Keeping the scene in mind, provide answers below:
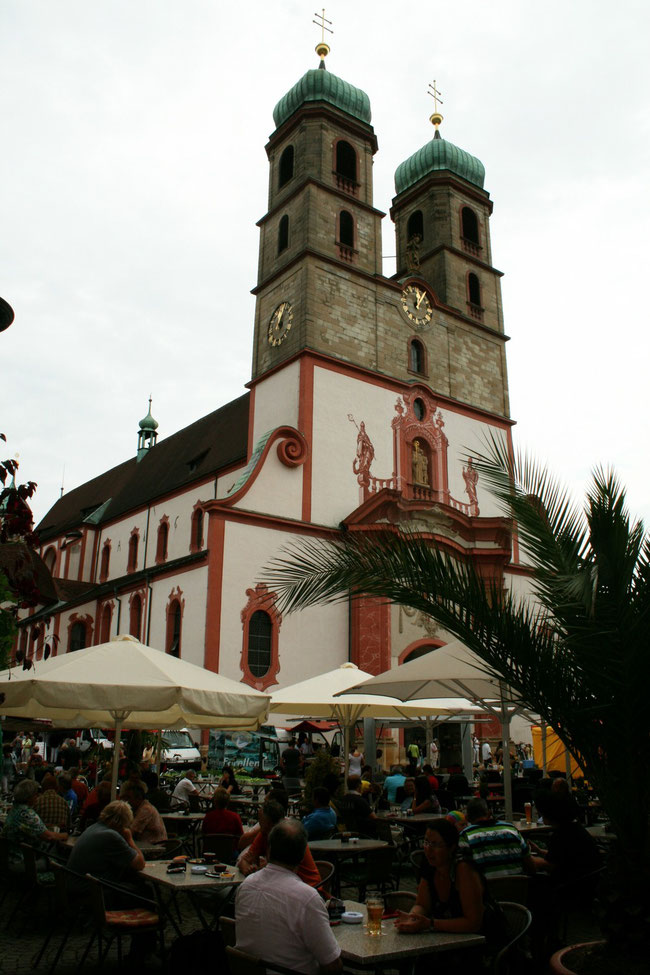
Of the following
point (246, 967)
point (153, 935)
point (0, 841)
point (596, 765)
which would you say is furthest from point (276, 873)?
point (0, 841)

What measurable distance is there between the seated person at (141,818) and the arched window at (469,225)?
30.5 meters

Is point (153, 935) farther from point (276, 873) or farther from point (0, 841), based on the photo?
point (276, 873)

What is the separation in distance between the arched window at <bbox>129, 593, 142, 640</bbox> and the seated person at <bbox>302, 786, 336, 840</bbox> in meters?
20.9

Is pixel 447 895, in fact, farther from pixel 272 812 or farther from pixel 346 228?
pixel 346 228

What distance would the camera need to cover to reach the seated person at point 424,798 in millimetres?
11453

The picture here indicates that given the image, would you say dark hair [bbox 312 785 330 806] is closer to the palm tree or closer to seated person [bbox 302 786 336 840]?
seated person [bbox 302 786 336 840]

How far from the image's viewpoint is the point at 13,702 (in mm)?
8625

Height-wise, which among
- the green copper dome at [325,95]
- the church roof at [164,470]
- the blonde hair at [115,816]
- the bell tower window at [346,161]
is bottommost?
the blonde hair at [115,816]

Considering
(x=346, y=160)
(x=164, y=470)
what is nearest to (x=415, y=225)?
(x=346, y=160)

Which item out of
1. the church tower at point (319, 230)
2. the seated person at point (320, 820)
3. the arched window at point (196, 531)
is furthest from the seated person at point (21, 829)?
the arched window at point (196, 531)

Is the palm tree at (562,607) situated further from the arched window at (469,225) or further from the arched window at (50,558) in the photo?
the arched window at (50,558)

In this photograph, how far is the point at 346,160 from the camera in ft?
102

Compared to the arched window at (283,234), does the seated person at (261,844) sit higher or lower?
lower

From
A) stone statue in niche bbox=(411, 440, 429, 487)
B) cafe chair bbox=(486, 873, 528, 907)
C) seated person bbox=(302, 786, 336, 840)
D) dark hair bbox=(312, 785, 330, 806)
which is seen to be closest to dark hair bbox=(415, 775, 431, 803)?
seated person bbox=(302, 786, 336, 840)
